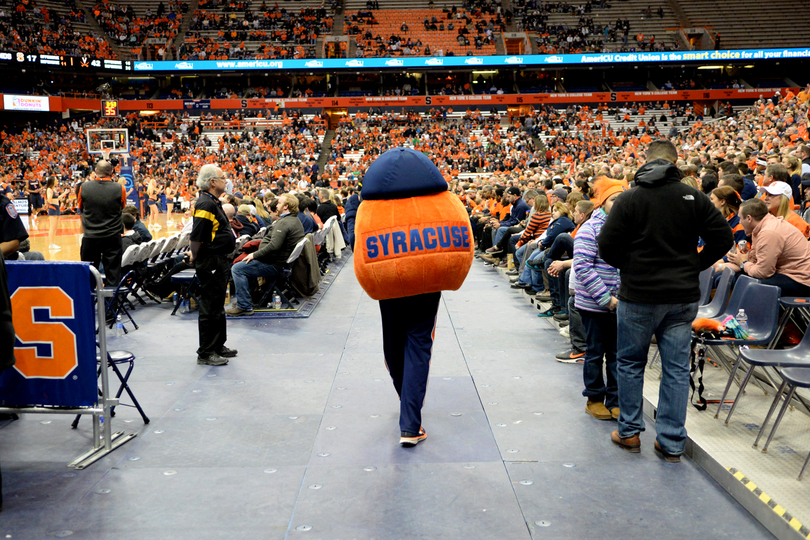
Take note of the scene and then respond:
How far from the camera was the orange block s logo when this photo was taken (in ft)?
12.4

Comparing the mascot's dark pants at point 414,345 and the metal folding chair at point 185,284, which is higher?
the mascot's dark pants at point 414,345

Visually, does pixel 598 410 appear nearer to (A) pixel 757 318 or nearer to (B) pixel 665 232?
(A) pixel 757 318

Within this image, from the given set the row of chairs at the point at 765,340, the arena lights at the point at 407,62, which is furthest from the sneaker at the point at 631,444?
the arena lights at the point at 407,62

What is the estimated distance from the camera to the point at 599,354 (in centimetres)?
446

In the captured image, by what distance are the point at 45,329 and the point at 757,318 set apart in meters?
4.51

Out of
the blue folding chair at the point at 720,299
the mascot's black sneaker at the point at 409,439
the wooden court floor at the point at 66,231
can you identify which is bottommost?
the wooden court floor at the point at 66,231

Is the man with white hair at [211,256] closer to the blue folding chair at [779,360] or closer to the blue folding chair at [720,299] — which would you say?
the blue folding chair at [720,299]

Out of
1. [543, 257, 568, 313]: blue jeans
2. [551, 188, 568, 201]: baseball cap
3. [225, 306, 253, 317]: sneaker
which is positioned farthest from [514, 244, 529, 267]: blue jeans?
[225, 306, 253, 317]: sneaker

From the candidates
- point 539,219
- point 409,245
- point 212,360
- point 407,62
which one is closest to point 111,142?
point 539,219

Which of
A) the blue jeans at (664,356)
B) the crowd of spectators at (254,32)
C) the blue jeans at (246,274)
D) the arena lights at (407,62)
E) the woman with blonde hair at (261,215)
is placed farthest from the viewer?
the crowd of spectators at (254,32)

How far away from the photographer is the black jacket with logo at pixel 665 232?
11.8ft

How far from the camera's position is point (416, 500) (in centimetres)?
337

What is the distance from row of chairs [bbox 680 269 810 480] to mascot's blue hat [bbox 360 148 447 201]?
6.68 feet

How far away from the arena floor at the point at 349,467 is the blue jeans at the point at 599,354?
198 millimetres
